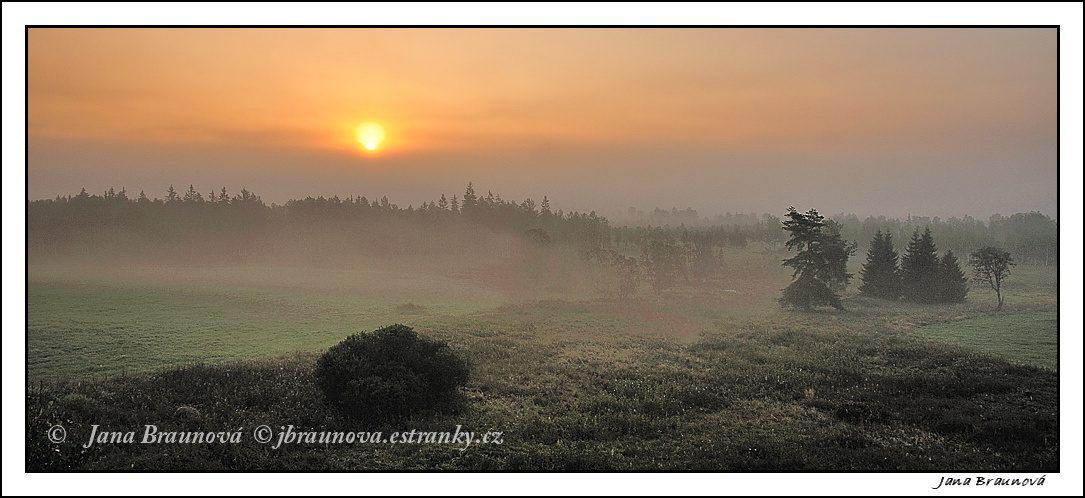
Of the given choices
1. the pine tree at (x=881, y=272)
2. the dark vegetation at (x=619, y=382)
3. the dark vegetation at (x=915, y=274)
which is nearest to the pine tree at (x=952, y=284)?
the dark vegetation at (x=915, y=274)

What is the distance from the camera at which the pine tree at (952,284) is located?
32.0 m

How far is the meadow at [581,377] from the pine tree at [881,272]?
2075 millimetres

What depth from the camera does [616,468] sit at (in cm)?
1221

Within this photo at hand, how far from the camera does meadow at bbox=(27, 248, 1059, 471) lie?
42.0ft

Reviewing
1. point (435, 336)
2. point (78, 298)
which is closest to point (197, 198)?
point (78, 298)

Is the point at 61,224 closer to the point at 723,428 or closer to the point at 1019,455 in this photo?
the point at 723,428

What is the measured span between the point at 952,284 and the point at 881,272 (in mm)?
4031

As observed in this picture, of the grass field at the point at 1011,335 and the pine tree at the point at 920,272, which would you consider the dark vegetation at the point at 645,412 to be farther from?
the pine tree at the point at 920,272

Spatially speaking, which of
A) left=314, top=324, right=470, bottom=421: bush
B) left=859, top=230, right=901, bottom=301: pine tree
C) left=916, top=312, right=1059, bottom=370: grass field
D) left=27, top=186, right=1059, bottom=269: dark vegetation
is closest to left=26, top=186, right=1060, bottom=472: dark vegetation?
left=314, top=324, right=470, bottom=421: bush

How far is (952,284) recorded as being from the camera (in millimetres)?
32438

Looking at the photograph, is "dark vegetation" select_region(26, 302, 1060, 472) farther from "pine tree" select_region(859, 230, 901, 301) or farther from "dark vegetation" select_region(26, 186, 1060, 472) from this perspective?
"pine tree" select_region(859, 230, 901, 301)

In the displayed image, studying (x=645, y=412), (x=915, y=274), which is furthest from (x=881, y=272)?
(x=645, y=412)

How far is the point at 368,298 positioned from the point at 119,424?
2267cm

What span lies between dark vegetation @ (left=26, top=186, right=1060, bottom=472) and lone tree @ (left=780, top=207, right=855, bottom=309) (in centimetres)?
13
